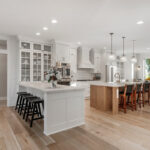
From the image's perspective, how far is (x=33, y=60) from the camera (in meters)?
5.35

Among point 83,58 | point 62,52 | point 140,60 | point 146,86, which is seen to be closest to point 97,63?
point 83,58

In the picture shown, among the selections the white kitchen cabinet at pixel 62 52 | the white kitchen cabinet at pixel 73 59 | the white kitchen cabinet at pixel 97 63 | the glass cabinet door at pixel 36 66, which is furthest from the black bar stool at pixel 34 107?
the white kitchen cabinet at pixel 97 63

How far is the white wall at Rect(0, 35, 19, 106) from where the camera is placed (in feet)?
16.6

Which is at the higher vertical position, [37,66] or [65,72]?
[37,66]

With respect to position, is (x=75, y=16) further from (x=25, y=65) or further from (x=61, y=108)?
(x=25, y=65)

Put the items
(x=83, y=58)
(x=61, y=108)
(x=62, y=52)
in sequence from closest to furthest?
1. (x=61, y=108)
2. (x=62, y=52)
3. (x=83, y=58)

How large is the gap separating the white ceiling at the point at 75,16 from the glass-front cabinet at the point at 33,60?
76 centimetres

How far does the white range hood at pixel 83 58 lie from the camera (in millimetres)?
6738

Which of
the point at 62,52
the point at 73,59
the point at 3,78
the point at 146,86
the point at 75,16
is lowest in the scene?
the point at 146,86

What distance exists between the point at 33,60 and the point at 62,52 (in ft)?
4.36

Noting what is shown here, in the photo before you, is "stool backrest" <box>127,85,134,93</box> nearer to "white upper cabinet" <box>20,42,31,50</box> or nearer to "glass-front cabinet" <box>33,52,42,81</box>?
"glass-front cabinet" <box>33,52,42,81</box>

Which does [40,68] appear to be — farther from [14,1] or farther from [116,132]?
[116,132]

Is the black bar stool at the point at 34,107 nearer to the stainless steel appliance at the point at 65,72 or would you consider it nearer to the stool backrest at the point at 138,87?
the stainless steel appliance at the point at 65,72

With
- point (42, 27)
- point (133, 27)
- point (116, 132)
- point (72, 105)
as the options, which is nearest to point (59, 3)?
point (42, 27)
